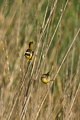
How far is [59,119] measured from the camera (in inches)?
115

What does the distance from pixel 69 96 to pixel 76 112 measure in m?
0.17

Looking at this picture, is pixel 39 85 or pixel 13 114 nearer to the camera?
pixel 13 114

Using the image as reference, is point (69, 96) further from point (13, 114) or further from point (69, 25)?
point (69, 25)

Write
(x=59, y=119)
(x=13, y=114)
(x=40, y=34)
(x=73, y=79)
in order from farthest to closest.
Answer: (x=59, y=119), (x=73, y=79), (x=13, y=114), (x=40, y=34)

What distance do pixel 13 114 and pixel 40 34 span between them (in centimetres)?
55

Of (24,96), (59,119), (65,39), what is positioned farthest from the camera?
(65,39)

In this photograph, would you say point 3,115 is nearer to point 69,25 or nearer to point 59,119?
point 59,119

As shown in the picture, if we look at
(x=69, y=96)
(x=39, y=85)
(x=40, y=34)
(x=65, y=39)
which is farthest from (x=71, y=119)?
(x=65, y=39)

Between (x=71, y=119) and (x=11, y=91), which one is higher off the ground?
(x=11, y=91)

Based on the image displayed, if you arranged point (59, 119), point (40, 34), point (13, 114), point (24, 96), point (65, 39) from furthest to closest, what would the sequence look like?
point (65, 39)
point (59, 119)
point (13, 114)
point (24, 96)
point (40, 34)

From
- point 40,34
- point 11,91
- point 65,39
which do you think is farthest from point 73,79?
point 65,39

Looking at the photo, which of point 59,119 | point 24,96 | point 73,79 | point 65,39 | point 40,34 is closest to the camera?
point 40,34

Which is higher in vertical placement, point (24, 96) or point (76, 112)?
point (24, 96)

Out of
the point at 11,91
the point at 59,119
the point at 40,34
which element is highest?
the point at 40,34
